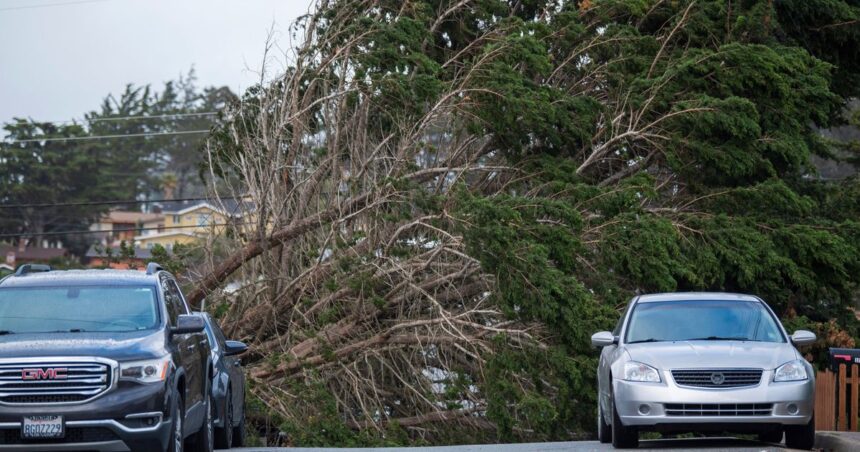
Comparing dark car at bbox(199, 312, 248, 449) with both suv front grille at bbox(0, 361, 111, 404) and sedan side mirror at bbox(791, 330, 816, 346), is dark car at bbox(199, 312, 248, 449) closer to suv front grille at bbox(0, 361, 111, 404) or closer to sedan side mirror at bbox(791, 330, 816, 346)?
suv front grille at bbox(0, 361, 111, 404)

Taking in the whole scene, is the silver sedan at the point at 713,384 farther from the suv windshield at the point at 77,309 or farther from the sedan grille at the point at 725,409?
the suv windshield at the point at 77,309

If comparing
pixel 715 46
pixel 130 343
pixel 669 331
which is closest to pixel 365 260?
pixel 715 46

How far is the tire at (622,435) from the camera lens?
12.9 metres

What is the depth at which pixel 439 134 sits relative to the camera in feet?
85.1

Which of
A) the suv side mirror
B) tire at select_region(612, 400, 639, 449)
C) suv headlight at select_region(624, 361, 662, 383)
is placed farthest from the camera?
tire at select_region(612, 400, 639, 449)

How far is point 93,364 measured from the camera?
403 inches

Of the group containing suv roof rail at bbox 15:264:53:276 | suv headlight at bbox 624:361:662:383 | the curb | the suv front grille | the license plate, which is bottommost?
the curb

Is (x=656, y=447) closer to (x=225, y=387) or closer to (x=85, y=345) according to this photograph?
(x=225, y=387)

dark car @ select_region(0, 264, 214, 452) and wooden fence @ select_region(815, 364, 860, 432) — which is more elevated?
dark car @ select_region(0, 264, 214, 452)

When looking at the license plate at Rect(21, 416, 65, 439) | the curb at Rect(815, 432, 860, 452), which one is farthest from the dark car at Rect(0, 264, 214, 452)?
the curb at Rect(815, 432, 860, 452)

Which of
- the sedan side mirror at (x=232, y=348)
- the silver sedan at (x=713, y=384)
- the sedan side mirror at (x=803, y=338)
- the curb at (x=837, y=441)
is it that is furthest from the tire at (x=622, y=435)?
the sedan side mirror at (x=232, y=348)

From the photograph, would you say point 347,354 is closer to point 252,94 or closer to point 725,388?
point 252,94

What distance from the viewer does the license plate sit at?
10.0m

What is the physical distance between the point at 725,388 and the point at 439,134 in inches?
565
